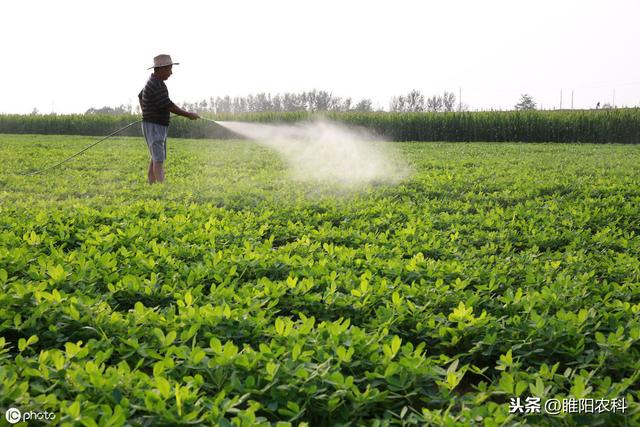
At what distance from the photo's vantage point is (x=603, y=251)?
196 inches

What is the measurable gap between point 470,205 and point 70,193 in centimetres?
573

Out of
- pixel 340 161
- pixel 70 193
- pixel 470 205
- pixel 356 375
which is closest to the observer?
pixel 356 375

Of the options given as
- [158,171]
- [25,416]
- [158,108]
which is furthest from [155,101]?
[25,416]

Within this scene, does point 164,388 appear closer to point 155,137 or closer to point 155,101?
point 155,137

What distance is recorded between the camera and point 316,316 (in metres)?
3.39

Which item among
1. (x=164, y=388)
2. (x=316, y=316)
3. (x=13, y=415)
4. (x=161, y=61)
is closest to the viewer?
(x=13, y=415)

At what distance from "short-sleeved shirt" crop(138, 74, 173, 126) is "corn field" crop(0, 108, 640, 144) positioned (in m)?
21.8

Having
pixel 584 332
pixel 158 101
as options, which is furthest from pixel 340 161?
pixel 584 332

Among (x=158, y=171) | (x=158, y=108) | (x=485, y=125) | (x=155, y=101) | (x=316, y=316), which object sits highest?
(x=485, y=125)

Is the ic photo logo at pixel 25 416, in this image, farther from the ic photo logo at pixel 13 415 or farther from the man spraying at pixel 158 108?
the man spraying at pixel 158 108

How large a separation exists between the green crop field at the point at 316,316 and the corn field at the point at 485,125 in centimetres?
2562

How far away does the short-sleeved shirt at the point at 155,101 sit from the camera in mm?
8648

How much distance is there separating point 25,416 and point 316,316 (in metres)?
1.70

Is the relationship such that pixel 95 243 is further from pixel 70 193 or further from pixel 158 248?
pixel 70 193
